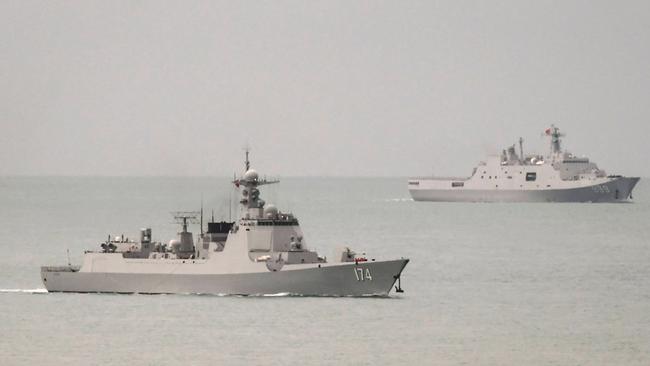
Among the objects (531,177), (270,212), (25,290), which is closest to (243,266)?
Result: (270,212)

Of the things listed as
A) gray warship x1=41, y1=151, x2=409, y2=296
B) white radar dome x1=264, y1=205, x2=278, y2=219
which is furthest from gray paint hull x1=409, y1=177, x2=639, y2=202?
white radar dome x1=264, y1=205, x2=278, y2=219

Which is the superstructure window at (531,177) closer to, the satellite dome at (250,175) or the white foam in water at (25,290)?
the white foam in water at (25,290)

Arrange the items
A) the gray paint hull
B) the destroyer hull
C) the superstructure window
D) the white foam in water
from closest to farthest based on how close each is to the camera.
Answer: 1. the destroyer hull
2. the white foam in water
3. the gray paint hull
4. the superstructure window

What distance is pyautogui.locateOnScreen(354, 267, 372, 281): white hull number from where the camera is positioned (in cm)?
5756

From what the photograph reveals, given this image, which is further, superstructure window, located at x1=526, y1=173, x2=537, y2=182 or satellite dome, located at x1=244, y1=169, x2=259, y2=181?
superstructure window, located at x1=526, y1=173, x2=537, y2=182

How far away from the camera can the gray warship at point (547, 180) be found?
17525 cm

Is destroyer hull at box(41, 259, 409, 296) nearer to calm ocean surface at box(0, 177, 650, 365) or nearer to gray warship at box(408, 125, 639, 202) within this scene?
calm ocean surface at box(0, 177, 650, 365)

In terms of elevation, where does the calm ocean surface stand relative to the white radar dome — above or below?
below

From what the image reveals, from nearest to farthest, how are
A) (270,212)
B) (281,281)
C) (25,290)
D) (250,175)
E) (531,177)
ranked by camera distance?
(281,281) → (270,212) → (250,175) → (25,290) → (531,177)

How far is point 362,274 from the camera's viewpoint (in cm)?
5772

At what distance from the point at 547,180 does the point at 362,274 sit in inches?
4801

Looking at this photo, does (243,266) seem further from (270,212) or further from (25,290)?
(25,290)

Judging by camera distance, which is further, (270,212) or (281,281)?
(270,212)

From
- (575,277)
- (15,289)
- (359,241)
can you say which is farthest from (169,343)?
(359,241)
